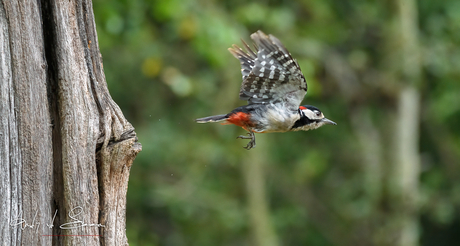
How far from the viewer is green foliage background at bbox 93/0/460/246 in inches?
367

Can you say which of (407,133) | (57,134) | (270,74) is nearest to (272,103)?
(270,74)

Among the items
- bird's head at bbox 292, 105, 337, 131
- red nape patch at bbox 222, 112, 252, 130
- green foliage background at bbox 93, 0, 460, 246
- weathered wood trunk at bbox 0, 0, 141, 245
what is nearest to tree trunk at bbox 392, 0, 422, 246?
green foliage background at bbox 93, 0, 460, 246

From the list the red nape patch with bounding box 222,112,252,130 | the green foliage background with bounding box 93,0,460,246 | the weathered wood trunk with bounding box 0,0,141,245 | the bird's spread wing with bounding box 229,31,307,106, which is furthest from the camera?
the green foliage background with bounding box 93,0,460,246

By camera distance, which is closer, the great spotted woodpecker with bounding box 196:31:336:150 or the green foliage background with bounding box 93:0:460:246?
the great spotted woodpecker with bounding box 196:31:336:150

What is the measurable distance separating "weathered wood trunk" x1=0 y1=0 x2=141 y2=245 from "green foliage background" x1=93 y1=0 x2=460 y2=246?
4.72 metres

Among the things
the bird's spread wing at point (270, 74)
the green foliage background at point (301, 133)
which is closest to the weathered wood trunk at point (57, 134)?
the bird's spread wing at point (270, 74)

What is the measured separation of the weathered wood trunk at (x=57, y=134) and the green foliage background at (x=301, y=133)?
15.5 ft

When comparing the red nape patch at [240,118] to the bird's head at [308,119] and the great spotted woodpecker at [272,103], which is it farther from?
the bird's head at [308,119]

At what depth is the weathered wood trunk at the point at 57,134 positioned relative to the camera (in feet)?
8.14

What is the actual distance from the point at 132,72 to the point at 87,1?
26.6 feet

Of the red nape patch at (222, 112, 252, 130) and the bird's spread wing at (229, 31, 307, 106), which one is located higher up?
the bird's spread wing at (229, 31, 307, 106)

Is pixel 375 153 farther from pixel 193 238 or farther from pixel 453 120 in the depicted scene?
pixel 193 238

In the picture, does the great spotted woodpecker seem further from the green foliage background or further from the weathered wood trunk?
the green foliage background

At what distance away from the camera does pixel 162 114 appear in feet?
36.2
